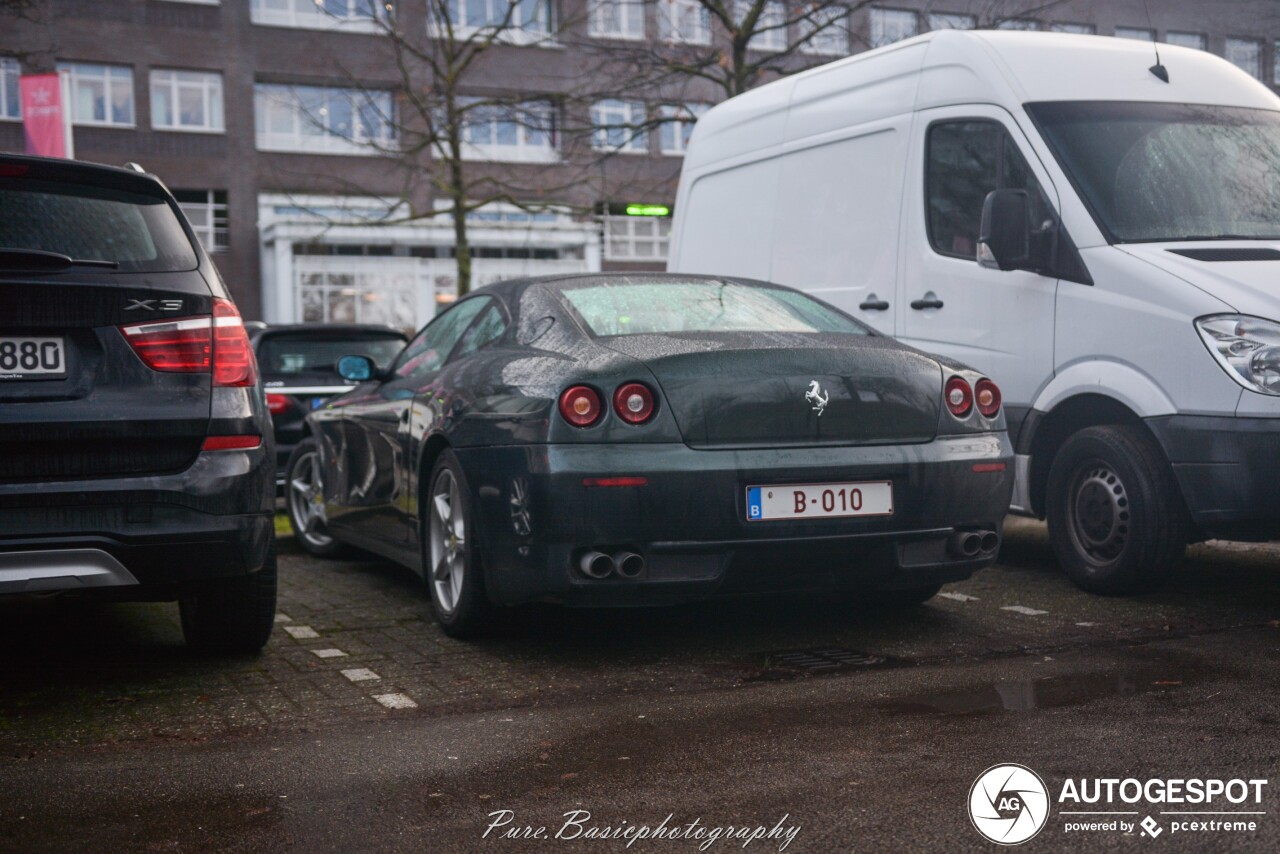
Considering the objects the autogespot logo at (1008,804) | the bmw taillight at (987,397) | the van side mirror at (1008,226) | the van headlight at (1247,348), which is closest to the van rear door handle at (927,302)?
the van side mirror at (1008,226)

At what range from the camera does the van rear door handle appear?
7.05 metres

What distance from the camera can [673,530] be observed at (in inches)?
183

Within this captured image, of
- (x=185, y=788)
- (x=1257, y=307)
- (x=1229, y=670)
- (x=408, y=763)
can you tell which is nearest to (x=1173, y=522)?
(x=1257, y=307)

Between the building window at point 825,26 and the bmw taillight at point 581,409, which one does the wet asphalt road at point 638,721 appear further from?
the building window at point 825,26

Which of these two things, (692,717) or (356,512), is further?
(356,512)

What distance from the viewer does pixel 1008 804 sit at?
312 cm

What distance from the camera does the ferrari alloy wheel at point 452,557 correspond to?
509 cm

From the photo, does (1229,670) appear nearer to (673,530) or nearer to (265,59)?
(673,530)

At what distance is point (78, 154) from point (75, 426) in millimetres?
35975

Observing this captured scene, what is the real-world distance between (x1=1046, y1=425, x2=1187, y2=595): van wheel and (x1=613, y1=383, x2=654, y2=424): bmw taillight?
7.26ft

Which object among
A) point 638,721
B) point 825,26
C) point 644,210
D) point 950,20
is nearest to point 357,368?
point 638,721

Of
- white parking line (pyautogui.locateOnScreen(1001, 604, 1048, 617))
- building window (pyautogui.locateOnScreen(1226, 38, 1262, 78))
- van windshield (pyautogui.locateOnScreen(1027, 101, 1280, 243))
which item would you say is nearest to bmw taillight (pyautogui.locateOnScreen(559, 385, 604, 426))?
white parking line (pyautogui.locateOnScreen(1001, 604, 1048, 617))

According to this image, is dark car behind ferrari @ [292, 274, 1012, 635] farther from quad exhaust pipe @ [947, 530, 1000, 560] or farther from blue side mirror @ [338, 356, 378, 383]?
blue side mirror @ [338, 356, 378, 383]

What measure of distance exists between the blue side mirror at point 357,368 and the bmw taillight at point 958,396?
282 centimetres
